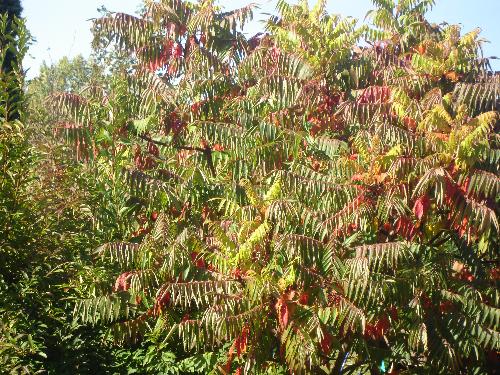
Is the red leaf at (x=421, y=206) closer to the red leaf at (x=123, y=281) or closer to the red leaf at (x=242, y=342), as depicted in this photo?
the red leaf at (x=242, y=342)

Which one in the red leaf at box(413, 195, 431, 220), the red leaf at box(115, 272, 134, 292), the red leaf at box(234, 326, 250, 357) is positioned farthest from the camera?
the red leaf at box(115, 272, 134, 292)

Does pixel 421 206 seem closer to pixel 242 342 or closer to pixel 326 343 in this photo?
pixel 326 343

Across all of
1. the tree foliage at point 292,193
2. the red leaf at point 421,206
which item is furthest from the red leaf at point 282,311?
the red leaf at point 421,206

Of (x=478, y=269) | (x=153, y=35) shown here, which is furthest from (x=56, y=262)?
(x=478, y=269)

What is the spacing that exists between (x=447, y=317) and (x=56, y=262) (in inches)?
119

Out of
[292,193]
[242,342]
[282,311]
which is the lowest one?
[242,342]

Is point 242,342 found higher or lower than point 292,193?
lower

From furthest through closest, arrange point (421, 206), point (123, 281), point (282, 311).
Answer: point (123, 281) → point (421, 206) → point (282, 311)

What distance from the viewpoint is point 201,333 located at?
5.18 meters

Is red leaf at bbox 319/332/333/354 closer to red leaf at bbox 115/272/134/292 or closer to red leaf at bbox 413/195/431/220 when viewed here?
red leaf at bbox 413/195/431/220

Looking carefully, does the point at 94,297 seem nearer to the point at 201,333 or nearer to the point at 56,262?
the point at 56,262

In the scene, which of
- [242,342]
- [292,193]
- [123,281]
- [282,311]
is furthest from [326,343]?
[123,281]

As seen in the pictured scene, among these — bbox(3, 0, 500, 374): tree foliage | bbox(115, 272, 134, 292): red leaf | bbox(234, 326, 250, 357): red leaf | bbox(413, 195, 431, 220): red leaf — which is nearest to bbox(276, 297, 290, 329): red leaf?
bbox(3, 0, 500, 374): tree foliage

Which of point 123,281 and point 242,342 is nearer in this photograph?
point 242,342
